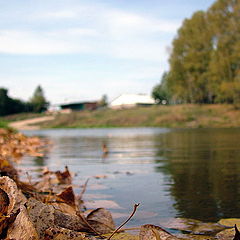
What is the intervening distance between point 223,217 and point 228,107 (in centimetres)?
3690

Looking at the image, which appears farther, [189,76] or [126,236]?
[189,76]

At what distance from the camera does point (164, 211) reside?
9.49 ft

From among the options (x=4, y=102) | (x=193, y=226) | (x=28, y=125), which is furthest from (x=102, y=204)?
(x=4, y=102)

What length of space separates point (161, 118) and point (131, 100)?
47.7 metres

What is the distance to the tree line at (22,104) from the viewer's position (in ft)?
247

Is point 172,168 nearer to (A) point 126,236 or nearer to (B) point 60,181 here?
(B) point 60,181

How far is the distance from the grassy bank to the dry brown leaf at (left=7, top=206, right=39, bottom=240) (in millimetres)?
30717

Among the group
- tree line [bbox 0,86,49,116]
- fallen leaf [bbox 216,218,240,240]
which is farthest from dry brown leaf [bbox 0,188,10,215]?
tree line [bbox 0,86,49,116]

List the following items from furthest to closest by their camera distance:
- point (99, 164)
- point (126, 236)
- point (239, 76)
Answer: point (239, 76) < point (99, 164) < point (126, 236)

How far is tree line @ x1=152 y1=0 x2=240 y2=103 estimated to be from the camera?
118ft

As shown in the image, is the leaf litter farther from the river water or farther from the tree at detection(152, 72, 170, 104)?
the tree at detection(152, 72, 170, 104)

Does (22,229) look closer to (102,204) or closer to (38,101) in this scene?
(102,204)

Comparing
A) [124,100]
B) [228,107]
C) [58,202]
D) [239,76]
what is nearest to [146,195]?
[58,202]

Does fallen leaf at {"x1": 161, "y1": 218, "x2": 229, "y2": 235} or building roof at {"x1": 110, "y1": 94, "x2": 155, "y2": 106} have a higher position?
building roof at {"x1": 110, "y1": 94, "x2": 155, "y2": 106}
